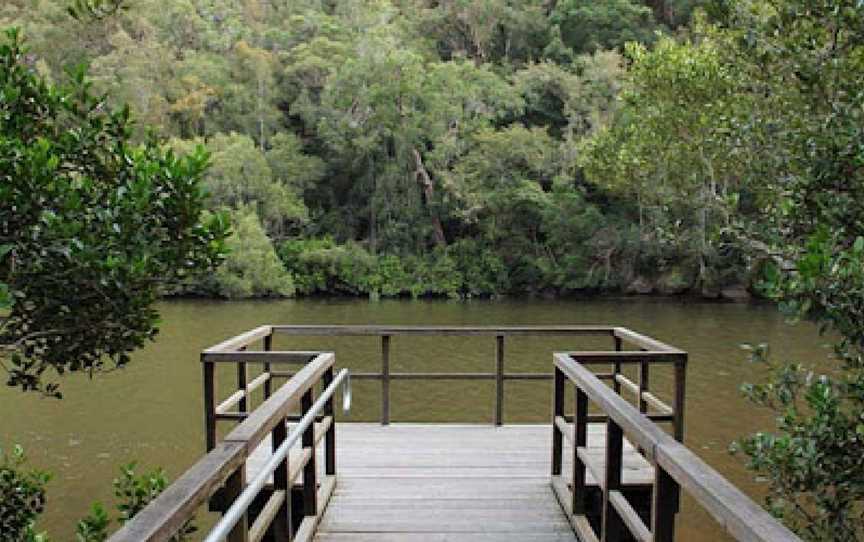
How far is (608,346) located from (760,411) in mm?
5500

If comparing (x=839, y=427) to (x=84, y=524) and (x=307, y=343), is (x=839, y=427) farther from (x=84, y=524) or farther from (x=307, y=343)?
(x=307, y=343)

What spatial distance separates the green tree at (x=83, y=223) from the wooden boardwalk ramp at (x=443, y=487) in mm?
1404

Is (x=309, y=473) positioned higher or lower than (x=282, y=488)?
lower

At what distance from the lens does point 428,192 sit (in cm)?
2975

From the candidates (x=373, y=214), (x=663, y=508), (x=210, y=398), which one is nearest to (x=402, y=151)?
(x=373, y=214)

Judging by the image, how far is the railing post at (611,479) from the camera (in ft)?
9.45

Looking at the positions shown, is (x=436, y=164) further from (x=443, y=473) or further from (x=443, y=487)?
(x=443, y=487)

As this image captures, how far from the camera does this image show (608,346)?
55.2 ft

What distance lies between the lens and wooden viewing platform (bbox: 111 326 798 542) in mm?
1865

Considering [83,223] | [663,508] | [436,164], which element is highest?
[436,164]

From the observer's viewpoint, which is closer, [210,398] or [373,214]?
[210,398]

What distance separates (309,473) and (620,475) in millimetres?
1373

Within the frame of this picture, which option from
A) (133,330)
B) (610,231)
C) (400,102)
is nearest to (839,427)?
(133,330)

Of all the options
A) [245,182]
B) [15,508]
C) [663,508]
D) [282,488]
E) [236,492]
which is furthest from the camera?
[245,182]
